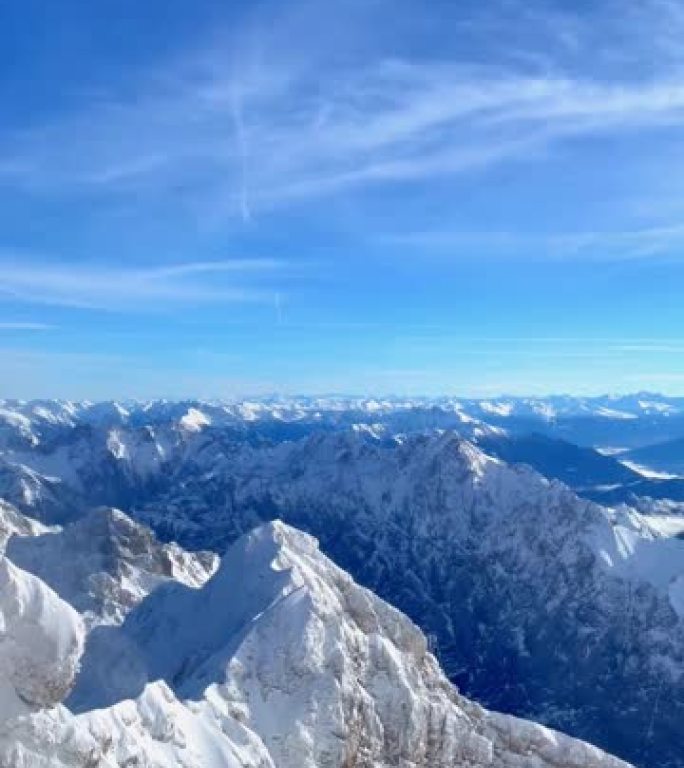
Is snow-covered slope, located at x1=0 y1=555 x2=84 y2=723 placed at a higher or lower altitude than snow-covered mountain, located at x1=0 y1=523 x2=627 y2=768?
higher

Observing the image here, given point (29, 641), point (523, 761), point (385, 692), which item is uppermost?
point (29, 641)

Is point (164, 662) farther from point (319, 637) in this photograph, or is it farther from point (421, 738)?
point (421, 738)

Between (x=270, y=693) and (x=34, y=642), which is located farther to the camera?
(x=270, y=693)

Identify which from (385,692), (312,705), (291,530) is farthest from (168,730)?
(291,530)

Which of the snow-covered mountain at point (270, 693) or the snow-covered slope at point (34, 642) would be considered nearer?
the snow-covered mountain at point (270, 693)

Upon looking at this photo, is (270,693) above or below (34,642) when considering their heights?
below

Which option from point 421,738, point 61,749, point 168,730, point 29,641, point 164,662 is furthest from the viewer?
point 164,662

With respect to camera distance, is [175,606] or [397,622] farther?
[175,606]

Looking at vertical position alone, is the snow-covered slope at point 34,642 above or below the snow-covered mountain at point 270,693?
above
